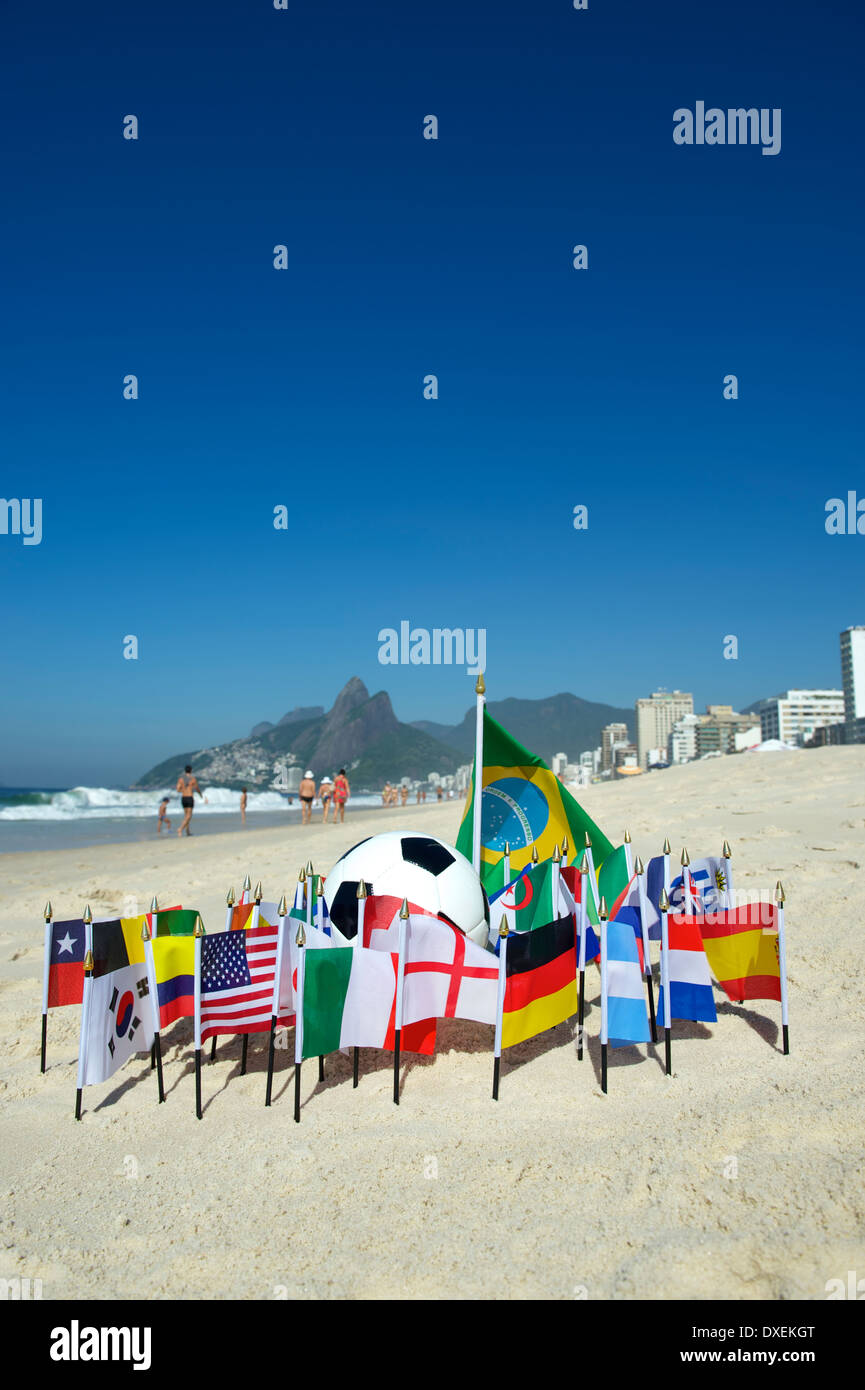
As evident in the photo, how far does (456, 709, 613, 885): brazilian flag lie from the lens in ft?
26.7

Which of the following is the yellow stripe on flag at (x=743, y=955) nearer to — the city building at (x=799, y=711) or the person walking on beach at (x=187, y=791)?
the person walking on beach at (x=187, y=791)

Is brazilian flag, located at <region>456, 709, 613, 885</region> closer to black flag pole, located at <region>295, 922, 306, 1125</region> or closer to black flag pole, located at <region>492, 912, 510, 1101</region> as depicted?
black flag pole, located at <region>492, 912, 510, 1101</region>

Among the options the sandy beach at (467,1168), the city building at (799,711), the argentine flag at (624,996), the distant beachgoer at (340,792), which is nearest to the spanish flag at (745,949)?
the sandy beach at (467,1168)

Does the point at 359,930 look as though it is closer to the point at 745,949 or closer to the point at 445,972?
the point at 445,972

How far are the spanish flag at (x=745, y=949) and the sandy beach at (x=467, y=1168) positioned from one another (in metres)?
0.43

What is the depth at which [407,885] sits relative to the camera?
6133 mm

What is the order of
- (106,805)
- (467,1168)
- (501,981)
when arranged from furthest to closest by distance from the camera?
(106,805) → (501,981) → (467,1168)

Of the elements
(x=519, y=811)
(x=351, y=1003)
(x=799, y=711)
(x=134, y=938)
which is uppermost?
(x=799, y=711)

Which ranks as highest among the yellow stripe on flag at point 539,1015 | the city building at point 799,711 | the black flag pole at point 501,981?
the city building at point 799,711

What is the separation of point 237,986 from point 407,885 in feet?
4.75

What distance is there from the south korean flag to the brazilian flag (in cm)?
350

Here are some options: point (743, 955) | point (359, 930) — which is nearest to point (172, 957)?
point (359, 930)

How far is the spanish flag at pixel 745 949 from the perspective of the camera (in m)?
5.62
